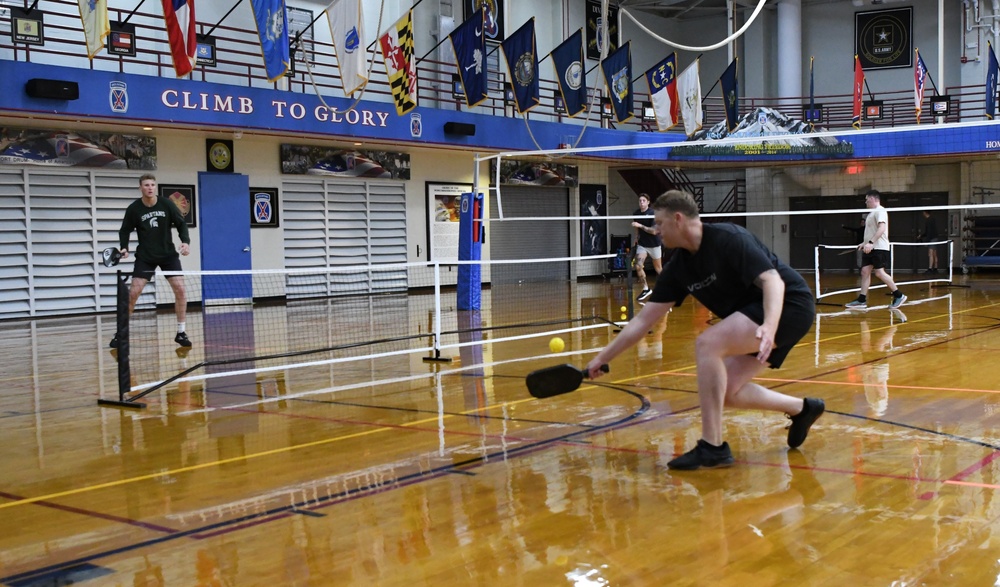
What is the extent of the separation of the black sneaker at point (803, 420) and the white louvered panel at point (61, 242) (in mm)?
17224

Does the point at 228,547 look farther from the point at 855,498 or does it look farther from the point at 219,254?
the point at 219,254

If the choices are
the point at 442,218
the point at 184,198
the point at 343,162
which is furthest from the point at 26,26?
the point at 442,218

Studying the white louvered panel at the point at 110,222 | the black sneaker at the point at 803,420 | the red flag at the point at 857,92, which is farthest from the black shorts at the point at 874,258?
the white louvered panel at the point at 110,222

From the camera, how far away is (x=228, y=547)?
154 inches

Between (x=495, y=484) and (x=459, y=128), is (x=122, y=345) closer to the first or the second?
(x=495, y=484)

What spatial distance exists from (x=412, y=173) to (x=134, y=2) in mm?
7966

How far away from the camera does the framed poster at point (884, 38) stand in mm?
32938

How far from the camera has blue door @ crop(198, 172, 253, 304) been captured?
69.5 ft

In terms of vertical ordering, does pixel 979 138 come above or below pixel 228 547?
above

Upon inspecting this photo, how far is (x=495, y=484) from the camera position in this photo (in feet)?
15.9

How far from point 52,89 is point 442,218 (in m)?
11.8

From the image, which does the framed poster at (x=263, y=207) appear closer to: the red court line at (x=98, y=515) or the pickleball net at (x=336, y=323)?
the pickleball net at (x=336, y=323)

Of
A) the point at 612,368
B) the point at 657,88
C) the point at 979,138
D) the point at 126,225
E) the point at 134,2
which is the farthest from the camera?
the point at 979,138

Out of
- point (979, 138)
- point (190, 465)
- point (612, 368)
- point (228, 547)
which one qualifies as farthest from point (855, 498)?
point (979, 138)
